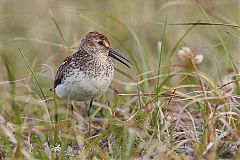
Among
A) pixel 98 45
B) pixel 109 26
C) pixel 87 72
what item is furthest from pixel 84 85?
pixel 109 26

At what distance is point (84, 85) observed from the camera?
18.9 feet

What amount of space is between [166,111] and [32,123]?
1.22 metres

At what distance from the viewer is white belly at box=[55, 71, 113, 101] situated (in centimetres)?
576

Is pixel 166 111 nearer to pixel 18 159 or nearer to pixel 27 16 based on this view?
pixel 18 159

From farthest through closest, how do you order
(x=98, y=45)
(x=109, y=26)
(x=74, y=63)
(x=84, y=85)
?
1. (x=109, y=26)
2. (x=98, y=45)
3. (x=74, y=63)
4. (x=84, y=85)

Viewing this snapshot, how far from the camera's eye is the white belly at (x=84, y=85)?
5762mm

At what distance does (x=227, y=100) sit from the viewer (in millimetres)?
5602

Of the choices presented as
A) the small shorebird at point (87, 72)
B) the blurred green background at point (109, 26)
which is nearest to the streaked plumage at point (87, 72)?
the small shorebird at point (87, 72)

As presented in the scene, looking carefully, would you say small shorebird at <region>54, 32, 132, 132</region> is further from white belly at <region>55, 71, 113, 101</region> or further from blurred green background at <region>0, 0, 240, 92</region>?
blurred green background at <region>0, 0, 240, 92</region>

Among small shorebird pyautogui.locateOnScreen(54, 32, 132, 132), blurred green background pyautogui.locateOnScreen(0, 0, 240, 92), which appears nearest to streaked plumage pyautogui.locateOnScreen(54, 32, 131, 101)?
small shorebird pyautogui.locateOnScreen(54, 32, 132, 132)

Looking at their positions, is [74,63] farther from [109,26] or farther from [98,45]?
[109,26]

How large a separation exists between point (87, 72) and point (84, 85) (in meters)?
0.12

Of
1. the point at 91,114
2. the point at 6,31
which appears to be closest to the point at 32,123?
the point at 91,114

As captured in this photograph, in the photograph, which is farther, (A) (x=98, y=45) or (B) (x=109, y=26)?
(B) (x=109, y=26)
